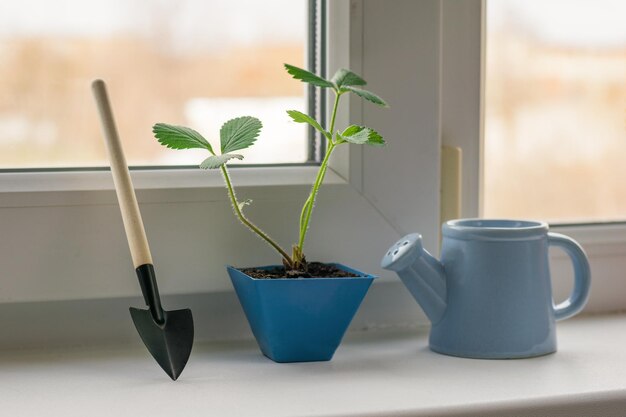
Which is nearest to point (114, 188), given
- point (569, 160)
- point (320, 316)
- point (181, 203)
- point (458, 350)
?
point (181, 203)

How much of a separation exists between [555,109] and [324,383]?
18.5 inches

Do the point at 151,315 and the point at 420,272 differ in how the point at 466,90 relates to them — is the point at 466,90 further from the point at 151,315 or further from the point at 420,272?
the point at 151,315

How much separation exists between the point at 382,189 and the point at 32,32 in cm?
36

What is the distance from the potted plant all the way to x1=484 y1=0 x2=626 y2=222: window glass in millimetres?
272

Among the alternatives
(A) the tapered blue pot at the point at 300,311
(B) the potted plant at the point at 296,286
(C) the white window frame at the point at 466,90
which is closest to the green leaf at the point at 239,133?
(B) the potted plant at the point at 296,286

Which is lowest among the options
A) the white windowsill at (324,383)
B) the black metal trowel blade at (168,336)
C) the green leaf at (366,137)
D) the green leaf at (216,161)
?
the white windowsill at (324,383)

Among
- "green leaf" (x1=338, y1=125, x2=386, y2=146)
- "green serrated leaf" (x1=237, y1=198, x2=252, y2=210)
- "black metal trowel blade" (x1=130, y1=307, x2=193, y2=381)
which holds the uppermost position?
"green leaf" (x1=338, y1=125, x2=386, y2=146)

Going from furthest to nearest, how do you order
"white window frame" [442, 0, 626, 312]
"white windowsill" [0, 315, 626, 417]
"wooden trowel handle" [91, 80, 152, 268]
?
"white window frame" [442, 0, 626, 312], "wooden trowel handle" [91, 80, 152, 268], "white windowsill" [0, 315, 626, 417]

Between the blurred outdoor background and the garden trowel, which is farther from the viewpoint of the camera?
the blurred outdoor background

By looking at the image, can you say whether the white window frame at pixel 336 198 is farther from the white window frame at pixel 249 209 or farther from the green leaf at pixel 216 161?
the green leaf at pixel 216 161

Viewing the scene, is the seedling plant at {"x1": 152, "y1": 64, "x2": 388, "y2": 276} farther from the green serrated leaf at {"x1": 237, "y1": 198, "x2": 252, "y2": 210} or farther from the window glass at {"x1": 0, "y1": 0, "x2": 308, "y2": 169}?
the window glass at {"x1": 0, "y1": 0, "x2": 308, "y2": 169}

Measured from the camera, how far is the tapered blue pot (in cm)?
75

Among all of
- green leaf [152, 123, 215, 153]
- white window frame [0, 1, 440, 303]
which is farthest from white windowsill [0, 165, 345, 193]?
green leaf [152, 123, 215, 153]

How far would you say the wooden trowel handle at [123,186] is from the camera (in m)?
0.75
